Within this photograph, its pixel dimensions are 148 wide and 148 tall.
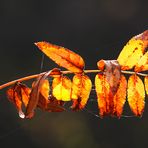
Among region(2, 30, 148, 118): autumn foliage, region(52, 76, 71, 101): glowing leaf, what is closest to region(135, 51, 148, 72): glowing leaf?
region(2, 30, 148, 118): autumn foliage

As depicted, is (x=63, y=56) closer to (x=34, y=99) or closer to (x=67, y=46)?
(x=34, y=99)

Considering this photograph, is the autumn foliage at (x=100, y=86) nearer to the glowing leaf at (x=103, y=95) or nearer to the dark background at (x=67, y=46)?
the glowing leaf at (x=103, y=95)

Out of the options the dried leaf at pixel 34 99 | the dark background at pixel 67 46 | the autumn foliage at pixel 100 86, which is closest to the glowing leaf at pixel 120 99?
the autumn foliage at pixel 100 86

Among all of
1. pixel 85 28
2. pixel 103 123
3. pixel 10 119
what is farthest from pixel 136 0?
pixel 10 119

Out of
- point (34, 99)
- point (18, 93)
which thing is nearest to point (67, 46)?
point (18, 93)

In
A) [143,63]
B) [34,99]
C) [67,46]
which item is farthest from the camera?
[67,46]

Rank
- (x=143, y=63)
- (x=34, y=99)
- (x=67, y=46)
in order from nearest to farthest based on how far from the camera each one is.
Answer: (x=34, y=99)
(x=143, y=63)
(x=67, y=46)
